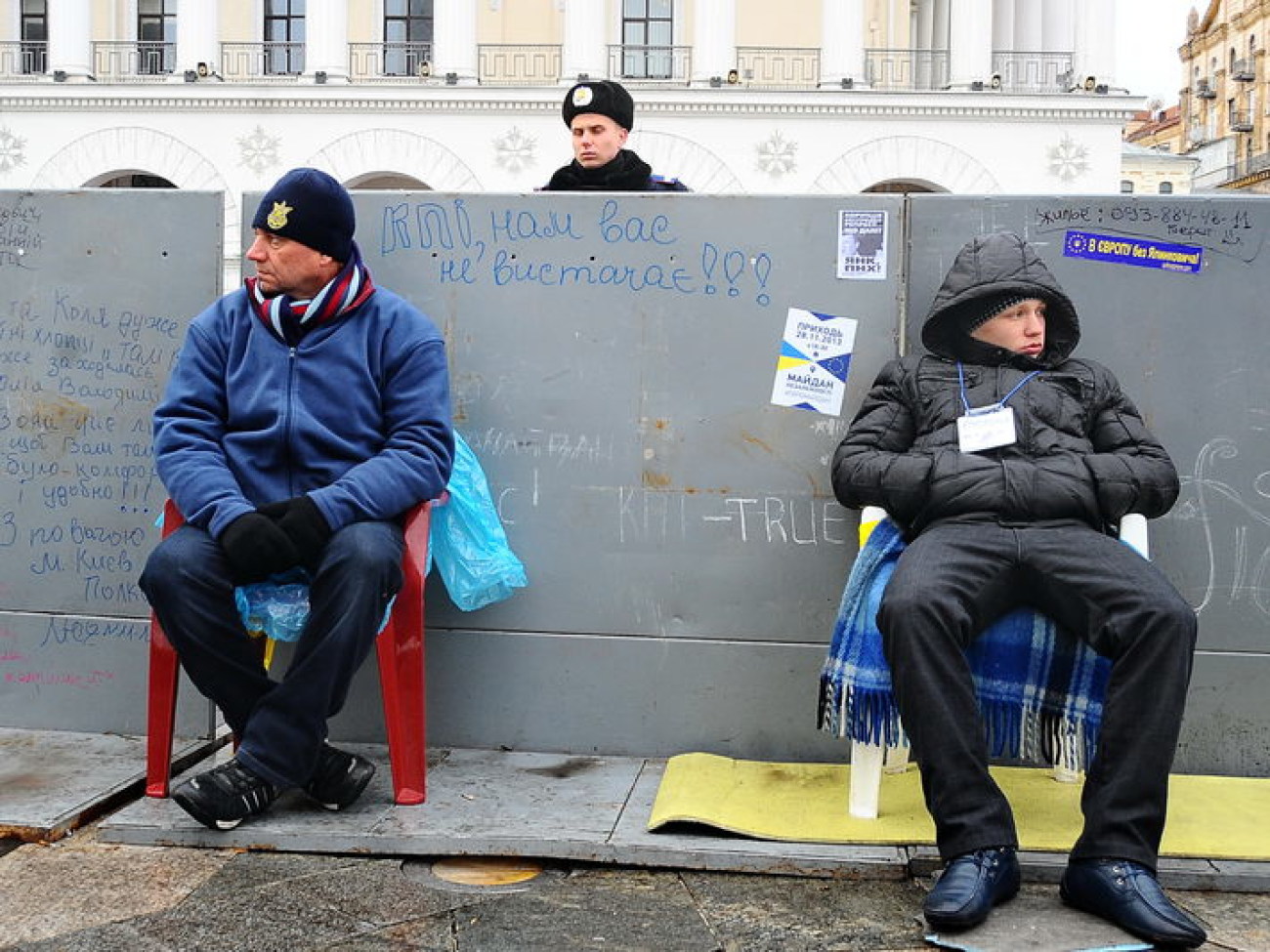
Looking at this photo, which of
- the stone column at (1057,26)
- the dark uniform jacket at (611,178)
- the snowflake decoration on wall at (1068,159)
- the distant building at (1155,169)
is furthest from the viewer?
the distant building at (1155,169)

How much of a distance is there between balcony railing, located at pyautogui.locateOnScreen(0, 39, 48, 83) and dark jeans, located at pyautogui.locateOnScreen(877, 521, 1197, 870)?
2765 centimetres

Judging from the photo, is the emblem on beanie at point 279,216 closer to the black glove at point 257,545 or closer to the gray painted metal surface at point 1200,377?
the black glove at point 257,545

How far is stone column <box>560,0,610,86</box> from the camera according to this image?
24.4 meters

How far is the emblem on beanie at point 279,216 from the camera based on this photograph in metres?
3.30

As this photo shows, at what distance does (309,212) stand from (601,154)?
1363 mm

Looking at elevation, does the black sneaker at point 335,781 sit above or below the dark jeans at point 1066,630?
below

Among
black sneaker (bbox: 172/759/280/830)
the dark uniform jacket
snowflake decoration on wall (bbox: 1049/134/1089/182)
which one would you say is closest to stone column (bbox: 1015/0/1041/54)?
snowflake decoration on wall (bbox: 1049/134/1089/182)

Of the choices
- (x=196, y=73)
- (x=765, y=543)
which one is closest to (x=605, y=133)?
(x=765, y=543)

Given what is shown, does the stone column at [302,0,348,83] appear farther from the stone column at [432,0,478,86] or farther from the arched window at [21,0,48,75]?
the arched window at [21,0,48,75]

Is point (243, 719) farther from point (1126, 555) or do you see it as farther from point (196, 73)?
point (196, 73)

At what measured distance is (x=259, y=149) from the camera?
925 inches

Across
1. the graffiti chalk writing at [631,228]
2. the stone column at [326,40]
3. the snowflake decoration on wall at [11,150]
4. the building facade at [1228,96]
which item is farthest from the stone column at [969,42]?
the building facade at [1228,96]

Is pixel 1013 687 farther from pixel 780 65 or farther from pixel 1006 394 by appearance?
pixel 780 65

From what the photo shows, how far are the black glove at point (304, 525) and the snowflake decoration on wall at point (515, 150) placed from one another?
20.9 m
